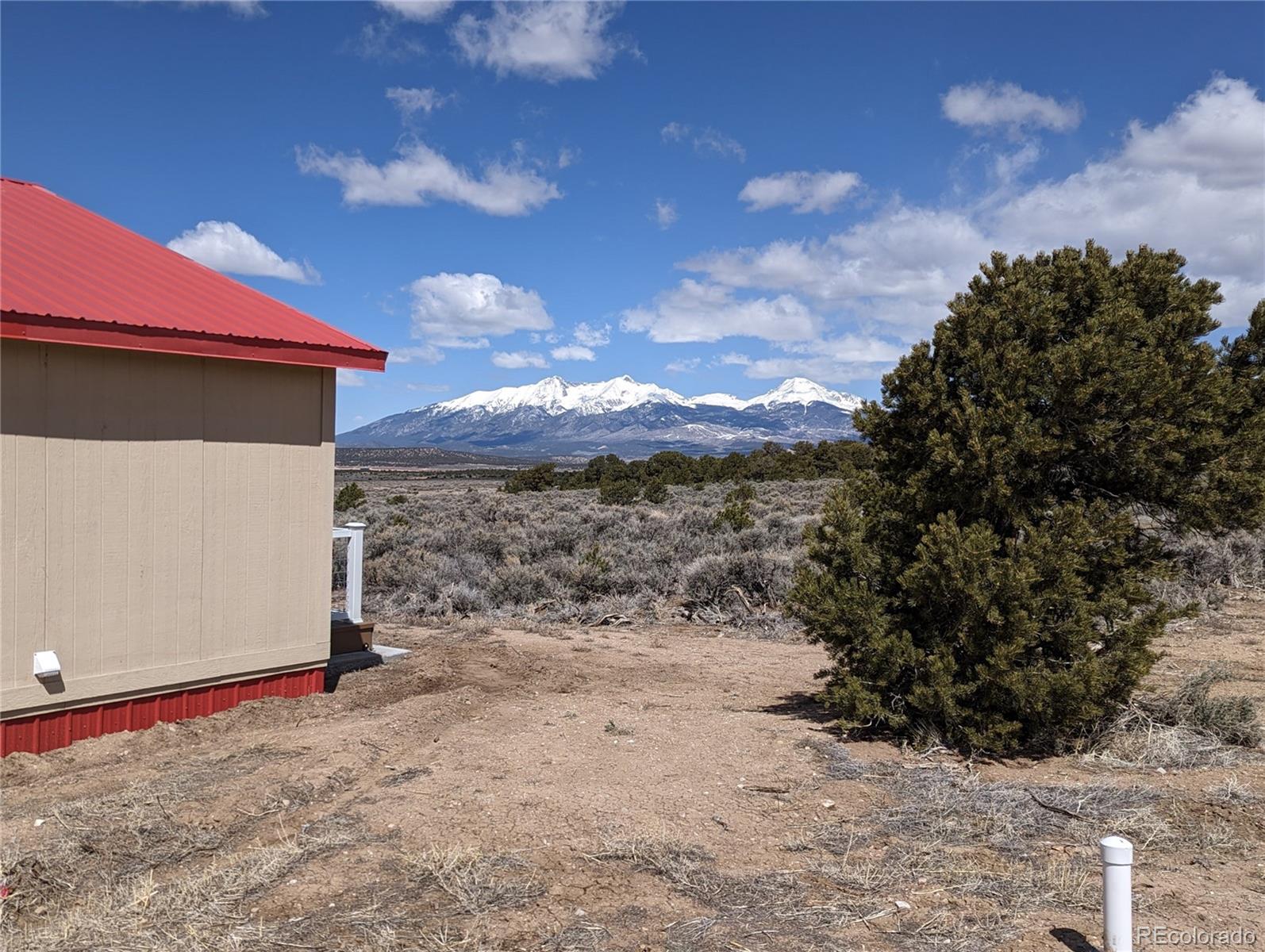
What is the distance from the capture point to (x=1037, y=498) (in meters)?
6.17

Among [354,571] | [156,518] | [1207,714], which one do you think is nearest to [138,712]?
[156,518]

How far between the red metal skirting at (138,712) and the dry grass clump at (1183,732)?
5.89 meters

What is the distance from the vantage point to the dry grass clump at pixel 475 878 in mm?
3812

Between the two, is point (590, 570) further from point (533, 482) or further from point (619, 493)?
point (533, 482)

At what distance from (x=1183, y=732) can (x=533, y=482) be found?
96.3 ft

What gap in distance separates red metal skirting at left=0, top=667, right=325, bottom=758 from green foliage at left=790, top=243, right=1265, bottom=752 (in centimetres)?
411

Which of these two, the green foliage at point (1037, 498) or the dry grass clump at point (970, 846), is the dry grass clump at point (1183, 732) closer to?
the green foliage at point (1037, 498)

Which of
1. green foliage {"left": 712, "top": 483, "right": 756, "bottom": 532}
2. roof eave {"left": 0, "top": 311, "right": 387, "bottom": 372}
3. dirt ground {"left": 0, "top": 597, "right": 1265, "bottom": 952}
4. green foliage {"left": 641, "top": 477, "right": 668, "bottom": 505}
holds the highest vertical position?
roof eave {"left": 0, "top": 311, "right": 387, "bottom": 372}

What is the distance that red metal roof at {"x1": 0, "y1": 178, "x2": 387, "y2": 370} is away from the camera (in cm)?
585

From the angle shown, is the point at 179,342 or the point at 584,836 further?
the point at 179,342

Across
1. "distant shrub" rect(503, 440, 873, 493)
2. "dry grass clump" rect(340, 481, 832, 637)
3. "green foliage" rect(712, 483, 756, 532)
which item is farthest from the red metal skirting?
"distant shrub" rect(503, 440, 873, 493)

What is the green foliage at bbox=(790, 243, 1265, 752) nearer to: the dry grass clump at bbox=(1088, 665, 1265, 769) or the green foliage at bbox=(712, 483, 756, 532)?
the dry grass clump at bbox=(1088, 665, 1265, 769)

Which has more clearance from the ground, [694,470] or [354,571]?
[694,470]

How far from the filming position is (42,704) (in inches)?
237
